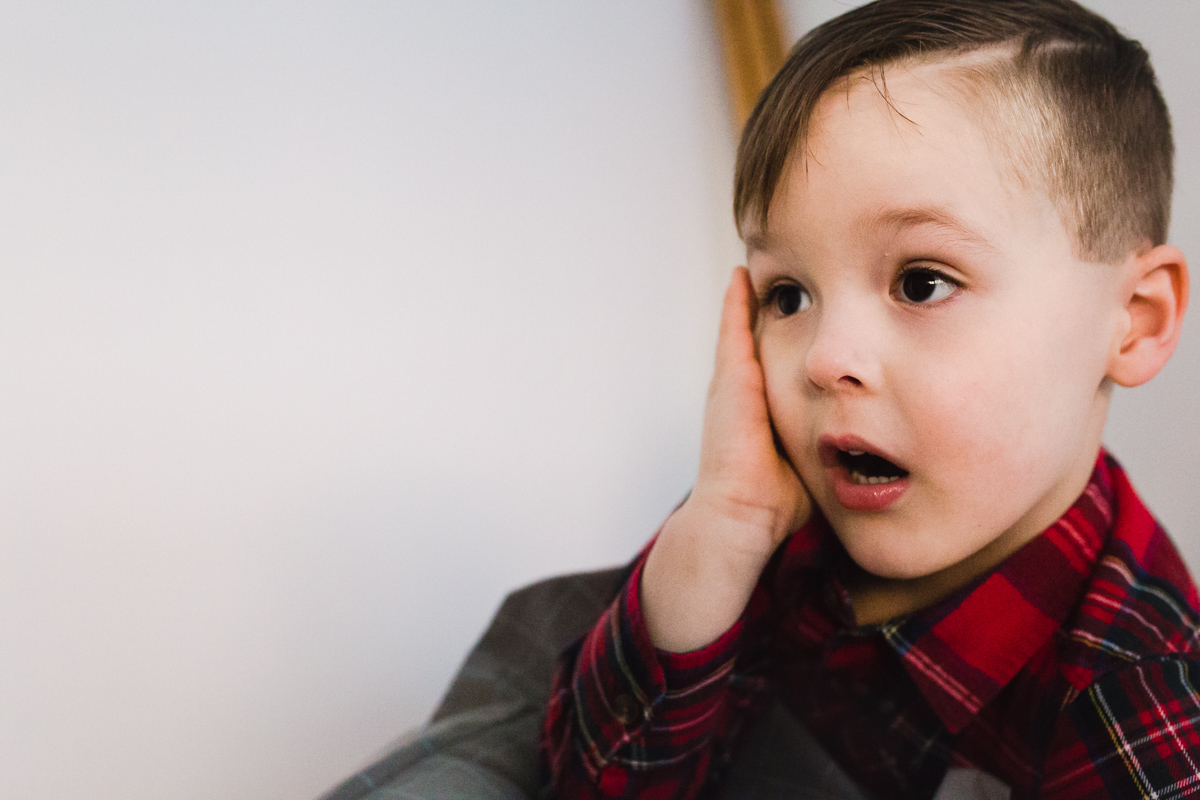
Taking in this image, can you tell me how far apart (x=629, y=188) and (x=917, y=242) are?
73cm

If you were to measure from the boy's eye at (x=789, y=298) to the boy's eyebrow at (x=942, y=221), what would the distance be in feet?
0.34

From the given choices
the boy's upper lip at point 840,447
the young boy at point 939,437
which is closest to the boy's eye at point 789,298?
the young boy at point 939,437

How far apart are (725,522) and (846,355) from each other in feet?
0.54

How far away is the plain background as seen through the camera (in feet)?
2.13

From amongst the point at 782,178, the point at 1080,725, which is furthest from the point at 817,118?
the point at 1080,725

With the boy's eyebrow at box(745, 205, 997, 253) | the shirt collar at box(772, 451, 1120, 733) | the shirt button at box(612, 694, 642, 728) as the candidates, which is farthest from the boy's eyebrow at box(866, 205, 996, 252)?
the shirt button at box(612, 694, 642, 728)

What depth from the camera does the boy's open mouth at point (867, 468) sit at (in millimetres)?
581

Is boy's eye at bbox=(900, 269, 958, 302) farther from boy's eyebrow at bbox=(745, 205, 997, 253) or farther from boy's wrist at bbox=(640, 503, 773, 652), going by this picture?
boy's wrist at bbox=(640, 503, 773, 652)

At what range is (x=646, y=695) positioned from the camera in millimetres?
624

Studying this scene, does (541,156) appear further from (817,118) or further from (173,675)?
(173,675)

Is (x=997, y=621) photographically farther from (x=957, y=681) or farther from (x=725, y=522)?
(x=725, y=522)

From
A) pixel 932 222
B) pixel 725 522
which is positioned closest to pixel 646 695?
pixel 725 522

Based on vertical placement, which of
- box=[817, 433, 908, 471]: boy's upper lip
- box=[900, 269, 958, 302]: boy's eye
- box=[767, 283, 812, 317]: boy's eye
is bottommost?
box=[817, 433, 908, 471]: boy's upper lip

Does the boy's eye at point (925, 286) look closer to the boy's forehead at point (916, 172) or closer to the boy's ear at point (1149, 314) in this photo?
the boy's forehead at point (916, 172)
